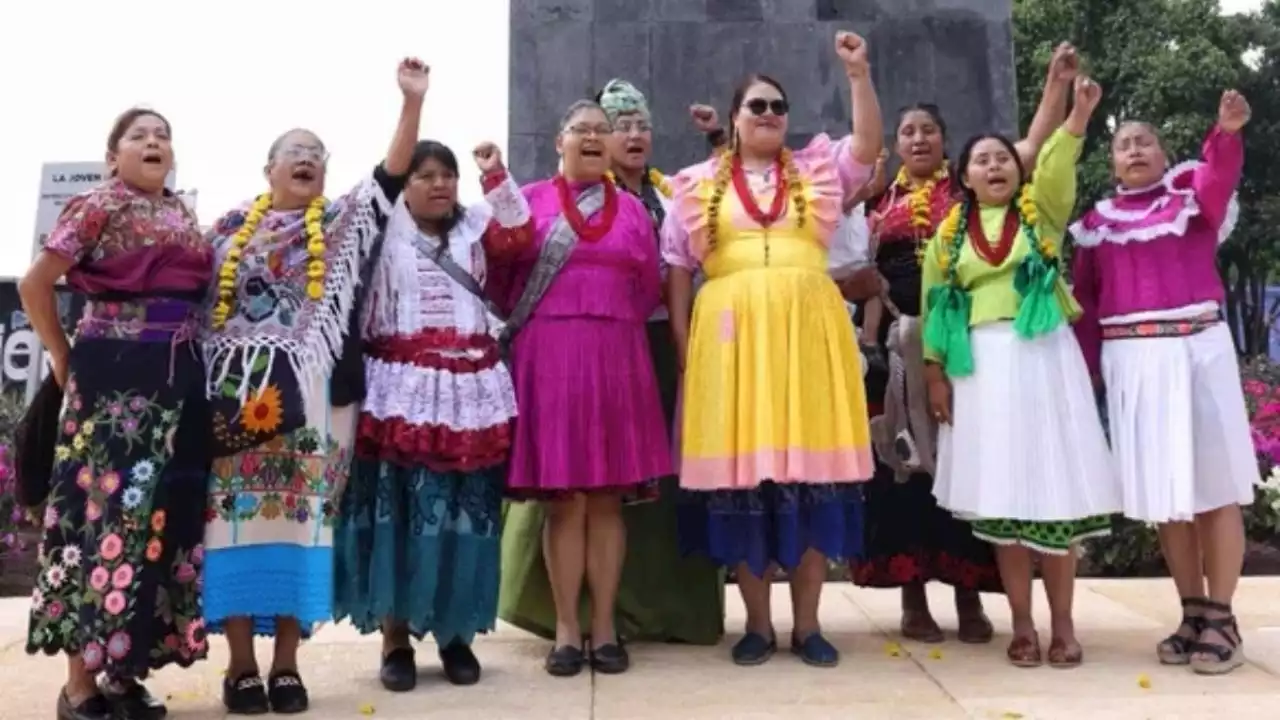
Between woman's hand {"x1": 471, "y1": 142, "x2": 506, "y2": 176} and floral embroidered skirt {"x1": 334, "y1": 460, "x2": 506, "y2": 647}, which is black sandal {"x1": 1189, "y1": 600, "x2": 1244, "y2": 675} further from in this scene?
woman's hand {"x1": 471, "y1": 142, "x2": 506, "y2": 176}

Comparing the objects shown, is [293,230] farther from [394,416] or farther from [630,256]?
[630,256]

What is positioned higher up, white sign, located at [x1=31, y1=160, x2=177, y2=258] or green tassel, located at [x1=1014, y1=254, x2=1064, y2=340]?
white sign, located at [x1=31, y1=160, x2=177, y2=258]

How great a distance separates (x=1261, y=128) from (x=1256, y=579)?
810 inches

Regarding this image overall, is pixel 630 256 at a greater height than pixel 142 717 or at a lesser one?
greater

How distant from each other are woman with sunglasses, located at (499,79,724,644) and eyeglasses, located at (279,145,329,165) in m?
1.21

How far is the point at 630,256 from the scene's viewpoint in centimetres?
424

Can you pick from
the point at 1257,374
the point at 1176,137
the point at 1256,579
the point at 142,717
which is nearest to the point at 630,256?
the point at 142,717

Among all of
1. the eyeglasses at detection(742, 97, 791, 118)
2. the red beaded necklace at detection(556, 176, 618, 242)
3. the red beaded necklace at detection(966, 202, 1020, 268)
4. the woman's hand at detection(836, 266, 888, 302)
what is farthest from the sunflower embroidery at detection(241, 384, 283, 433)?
the red beaded necklace at detection(966, 202, 1020, 268)

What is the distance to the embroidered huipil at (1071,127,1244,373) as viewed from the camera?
164 inches

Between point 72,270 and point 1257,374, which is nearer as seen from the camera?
point 72,270

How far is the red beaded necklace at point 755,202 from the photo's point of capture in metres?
4.17

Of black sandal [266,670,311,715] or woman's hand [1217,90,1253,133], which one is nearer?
black sandal [266,670,311,715]

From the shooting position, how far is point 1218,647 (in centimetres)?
401

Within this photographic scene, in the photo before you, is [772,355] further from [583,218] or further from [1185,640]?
[1185,640]
